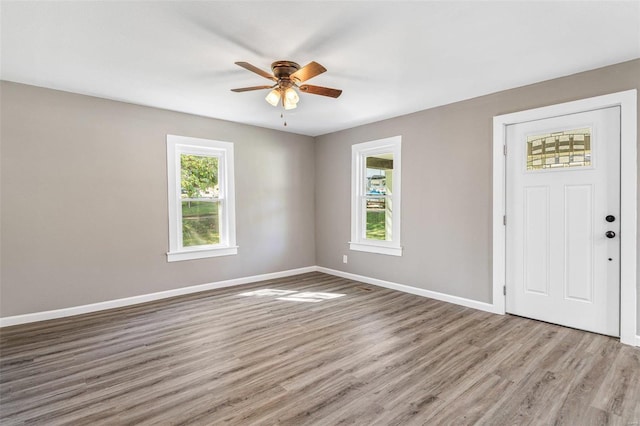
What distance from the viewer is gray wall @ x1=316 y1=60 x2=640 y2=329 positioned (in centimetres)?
334

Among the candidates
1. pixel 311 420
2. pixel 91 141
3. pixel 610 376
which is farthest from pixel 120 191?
pixel 610 376

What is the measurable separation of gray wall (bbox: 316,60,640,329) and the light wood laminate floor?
0.61 metres

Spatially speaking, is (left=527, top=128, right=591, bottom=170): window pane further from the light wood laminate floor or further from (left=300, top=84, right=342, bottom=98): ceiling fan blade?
(left=300, top=84, right=342, bottom=98): ceiling fan blade

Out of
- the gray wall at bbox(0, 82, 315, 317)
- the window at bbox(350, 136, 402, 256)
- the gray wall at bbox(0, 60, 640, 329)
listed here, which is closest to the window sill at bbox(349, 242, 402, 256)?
the window at bbox(350, 136, 402, 256)

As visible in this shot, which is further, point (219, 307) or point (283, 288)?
point (283, 288)

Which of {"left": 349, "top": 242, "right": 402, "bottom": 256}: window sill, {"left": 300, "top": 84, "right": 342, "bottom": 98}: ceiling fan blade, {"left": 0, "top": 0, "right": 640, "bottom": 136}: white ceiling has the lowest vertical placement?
{"left": 349, "top": 242, "right": 402, "bottom": 256}: window sill

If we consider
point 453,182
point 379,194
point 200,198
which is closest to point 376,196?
point 379,194

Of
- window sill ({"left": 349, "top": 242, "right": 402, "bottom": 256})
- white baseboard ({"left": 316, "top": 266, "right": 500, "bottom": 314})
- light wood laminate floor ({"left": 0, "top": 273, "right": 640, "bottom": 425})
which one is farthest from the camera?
window sill ({"left": 349, "top": 242, "right": 402, "bottom": 256})

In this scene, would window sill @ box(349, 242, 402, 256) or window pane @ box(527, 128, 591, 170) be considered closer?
window pane @ box(527, 128, 591, 170)

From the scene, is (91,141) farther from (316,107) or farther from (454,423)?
(454,423)

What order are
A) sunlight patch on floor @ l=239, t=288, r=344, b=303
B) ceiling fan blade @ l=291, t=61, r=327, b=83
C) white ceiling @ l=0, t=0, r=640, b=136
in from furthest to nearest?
sunlight patch on floor @ l=239, t=288, r=344, b=303
ceiling fan blade @ l=291, t=61, r=327, b=83
white ceiling @ l=0, t=0, r=640, b=136

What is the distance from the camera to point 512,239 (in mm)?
3613

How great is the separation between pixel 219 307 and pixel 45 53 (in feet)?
9.86

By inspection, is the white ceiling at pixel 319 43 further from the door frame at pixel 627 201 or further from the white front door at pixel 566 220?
the white front door at pixel 566 220
